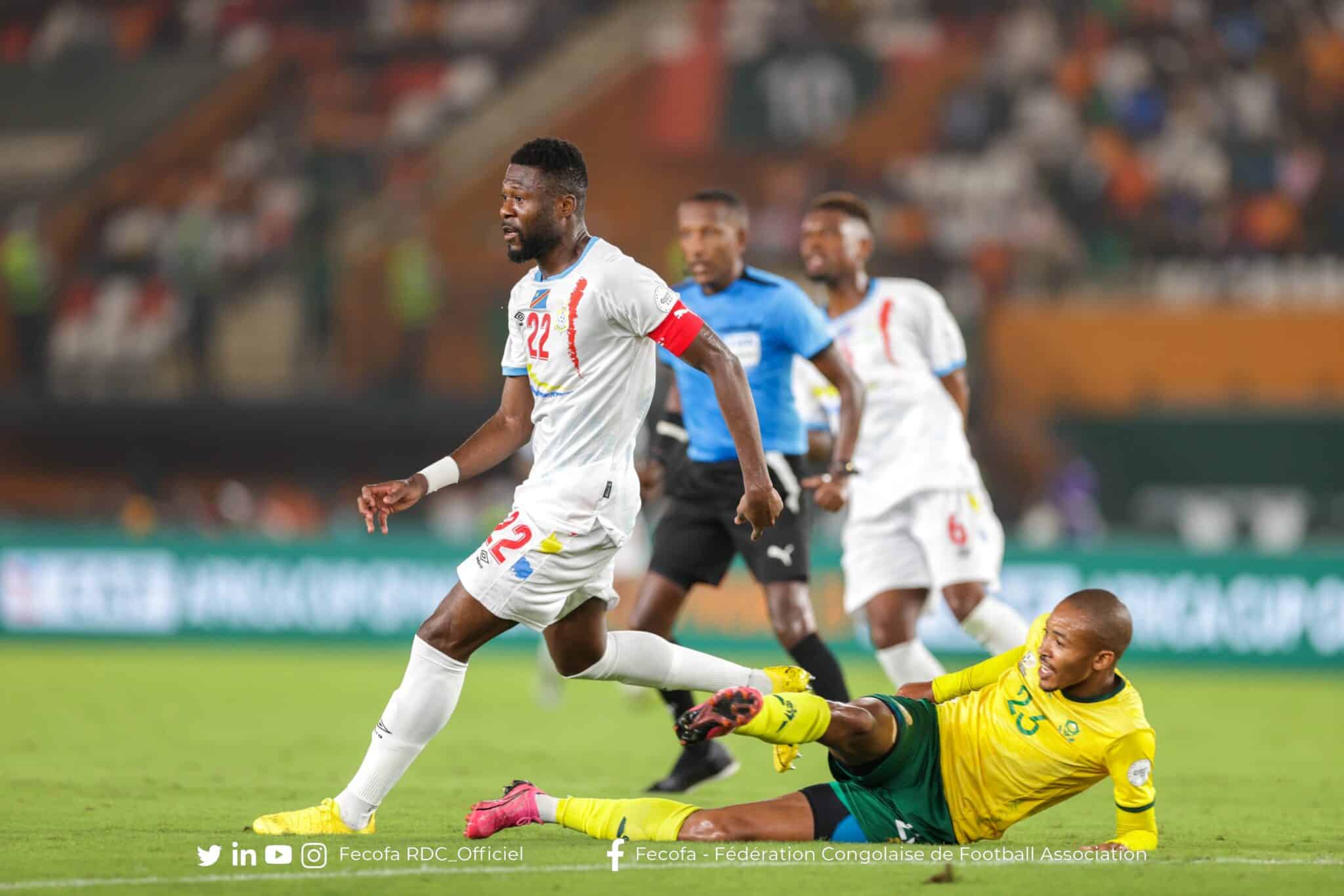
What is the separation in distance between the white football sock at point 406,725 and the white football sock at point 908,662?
2840 mm

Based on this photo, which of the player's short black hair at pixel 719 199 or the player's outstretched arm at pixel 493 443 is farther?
the player's short black hair at pixel 719 199

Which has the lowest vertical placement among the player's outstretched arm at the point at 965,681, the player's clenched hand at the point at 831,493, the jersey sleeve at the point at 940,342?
the player's outstretched arm at the point at 965,681

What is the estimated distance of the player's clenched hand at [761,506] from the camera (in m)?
5.84

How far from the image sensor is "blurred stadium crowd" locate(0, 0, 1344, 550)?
22.4 meters

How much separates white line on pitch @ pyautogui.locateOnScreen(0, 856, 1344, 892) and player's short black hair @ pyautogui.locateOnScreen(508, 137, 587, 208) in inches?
88.4

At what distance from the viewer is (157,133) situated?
28.6 m

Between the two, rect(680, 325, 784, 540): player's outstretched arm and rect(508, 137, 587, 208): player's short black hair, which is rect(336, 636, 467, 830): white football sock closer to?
rect(680, 325, 784, 540): player's outstretched arm

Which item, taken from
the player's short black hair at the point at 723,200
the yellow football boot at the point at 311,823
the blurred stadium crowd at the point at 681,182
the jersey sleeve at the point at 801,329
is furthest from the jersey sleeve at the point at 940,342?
the blurred stadium crowd at the point at 681,182

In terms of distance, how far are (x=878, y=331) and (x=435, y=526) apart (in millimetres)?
14783

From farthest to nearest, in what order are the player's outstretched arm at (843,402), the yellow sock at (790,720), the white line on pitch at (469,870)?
the player's outstretched arm at (843,402) → the yellow sock at (790,720) → the white line on pitch at (469,870)

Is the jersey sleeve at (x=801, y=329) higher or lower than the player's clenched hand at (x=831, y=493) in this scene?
higher

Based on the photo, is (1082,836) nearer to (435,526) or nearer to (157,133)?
(435,526)

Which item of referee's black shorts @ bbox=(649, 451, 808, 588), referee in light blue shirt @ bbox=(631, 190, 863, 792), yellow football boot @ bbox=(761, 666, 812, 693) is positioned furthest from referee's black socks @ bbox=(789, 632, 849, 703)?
yellow football boot @ bbox=(761, 666, 812, 693)

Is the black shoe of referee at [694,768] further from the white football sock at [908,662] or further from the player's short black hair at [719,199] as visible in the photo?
the player's short black hair at [719,199]
